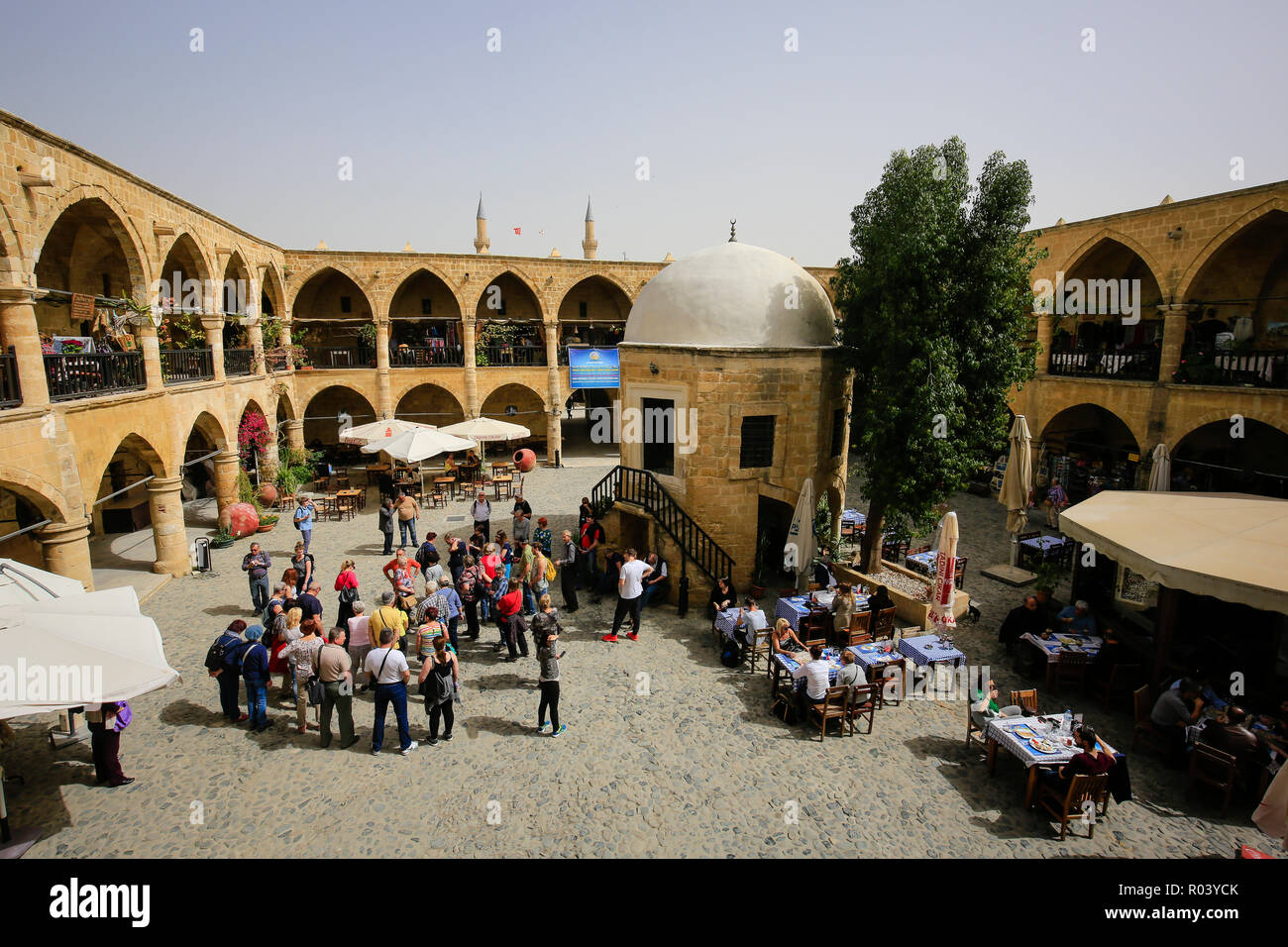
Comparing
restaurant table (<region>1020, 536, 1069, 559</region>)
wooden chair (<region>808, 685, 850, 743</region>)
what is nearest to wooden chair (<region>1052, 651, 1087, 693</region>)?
wooden chair (<region>808, 685, 850, 743</region>)

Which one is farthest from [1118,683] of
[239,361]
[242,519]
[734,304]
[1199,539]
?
[239,361]

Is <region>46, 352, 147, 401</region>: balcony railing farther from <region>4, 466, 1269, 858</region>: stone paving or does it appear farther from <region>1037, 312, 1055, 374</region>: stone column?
<region>1037, 312, 1055, 374</region>: stone column

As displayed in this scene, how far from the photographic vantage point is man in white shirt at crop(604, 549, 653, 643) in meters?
10.9

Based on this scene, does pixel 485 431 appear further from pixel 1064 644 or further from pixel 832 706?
pixel 1064 644

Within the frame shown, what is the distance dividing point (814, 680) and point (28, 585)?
898 cm

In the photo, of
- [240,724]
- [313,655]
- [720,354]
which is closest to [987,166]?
[720,354]

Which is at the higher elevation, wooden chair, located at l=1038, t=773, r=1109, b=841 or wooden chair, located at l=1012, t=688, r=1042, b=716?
wooden chair, located at l=1012, t=688, r=1042, b=716

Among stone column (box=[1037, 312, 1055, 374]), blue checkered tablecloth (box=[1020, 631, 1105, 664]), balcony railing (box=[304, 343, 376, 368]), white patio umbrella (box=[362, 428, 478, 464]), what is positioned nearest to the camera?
blue checkered tablecloth (box=[1020, 631, 1105, 664])

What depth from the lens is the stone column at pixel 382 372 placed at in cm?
2430

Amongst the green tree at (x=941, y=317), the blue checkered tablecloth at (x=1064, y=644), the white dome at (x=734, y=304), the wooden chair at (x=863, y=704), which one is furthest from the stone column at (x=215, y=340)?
the blue checkered tablecloth at (x=1064, y=644)

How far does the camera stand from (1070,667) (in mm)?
9438

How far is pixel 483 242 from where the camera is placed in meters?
28.9

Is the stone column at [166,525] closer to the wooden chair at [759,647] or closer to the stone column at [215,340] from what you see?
the stone column at [215,340]

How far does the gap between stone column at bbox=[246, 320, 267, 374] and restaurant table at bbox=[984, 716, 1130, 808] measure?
2118 cm
